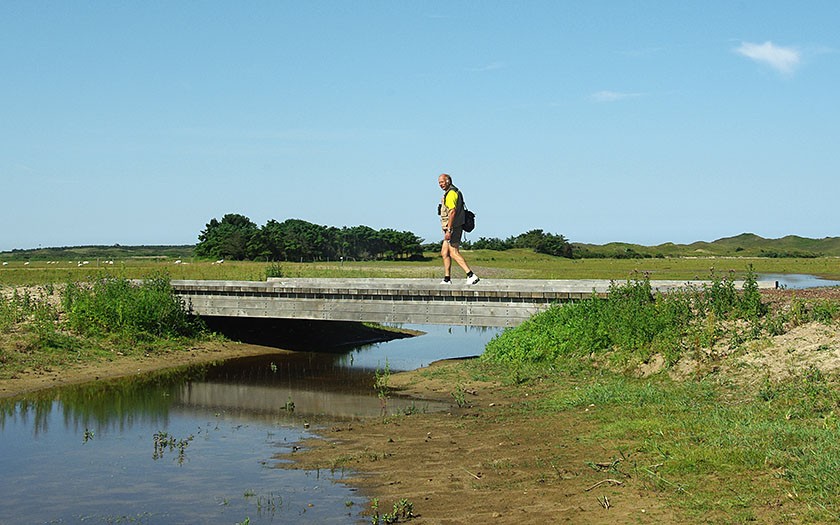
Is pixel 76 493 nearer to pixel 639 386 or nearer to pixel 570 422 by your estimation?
pixel 570 422

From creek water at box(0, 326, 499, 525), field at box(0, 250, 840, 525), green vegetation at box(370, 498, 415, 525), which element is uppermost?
field at box(0, 250, 840, 525)

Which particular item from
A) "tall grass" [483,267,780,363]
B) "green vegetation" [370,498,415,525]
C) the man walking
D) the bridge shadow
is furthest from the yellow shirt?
"green vegetation" [370,498,415,525]

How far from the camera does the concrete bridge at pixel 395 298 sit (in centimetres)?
2280

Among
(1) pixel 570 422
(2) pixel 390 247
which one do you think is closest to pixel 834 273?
(2) pixel 390 247

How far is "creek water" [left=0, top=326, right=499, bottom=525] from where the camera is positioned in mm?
10367

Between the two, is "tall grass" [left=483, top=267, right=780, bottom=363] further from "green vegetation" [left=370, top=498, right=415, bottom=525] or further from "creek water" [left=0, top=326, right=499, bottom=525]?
"green vegetation" [left=370, top=498, right=415, bottom=525]

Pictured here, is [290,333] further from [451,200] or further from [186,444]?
[186,444]

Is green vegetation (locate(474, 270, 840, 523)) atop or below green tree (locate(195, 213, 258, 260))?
below

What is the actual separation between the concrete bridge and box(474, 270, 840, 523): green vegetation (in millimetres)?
1175

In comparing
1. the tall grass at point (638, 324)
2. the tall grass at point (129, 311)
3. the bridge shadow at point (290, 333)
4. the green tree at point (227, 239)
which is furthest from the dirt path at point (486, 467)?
the green tree at point (227, 239)

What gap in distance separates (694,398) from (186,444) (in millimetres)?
8641

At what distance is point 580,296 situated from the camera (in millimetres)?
21984

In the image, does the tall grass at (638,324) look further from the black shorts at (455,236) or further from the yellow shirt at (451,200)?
the yellow shirt at (451,200)

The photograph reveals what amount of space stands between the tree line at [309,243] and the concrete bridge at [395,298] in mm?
43604
